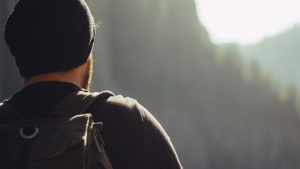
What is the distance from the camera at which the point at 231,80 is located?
82.5 ft

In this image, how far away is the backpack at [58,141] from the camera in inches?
53.4

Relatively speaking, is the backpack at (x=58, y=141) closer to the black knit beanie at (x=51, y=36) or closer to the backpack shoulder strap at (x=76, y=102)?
the backpack shoulder strap at (x=76, y=102)

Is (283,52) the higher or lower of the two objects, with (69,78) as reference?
lower

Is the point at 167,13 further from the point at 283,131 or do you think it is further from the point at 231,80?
the point at 283,131

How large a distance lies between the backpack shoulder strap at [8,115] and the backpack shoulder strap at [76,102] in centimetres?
13

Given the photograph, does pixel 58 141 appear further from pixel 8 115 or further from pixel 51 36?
pixel 51 36

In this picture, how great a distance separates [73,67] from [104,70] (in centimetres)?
1660

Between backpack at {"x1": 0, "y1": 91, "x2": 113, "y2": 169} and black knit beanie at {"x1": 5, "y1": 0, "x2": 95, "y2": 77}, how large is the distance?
0.12 metres

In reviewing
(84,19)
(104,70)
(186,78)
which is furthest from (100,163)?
(186,78)

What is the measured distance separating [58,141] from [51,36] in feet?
1.05

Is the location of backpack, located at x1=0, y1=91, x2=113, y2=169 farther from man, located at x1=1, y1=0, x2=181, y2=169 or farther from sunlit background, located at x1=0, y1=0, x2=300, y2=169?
sunlit background, located at x1=0, y1=0, x2=300, y2=169

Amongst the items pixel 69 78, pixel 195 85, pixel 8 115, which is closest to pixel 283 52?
pixel 195 85

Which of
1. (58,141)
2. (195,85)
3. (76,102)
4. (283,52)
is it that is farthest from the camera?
(283,52)

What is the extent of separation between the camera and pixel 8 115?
1.51 metres
